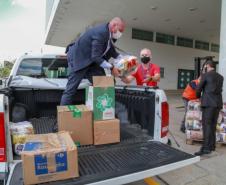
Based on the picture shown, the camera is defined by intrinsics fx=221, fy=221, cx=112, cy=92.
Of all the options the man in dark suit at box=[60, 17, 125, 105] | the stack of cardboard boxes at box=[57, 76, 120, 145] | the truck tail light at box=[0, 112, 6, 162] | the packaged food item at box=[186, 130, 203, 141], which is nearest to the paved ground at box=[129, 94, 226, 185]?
the packaged food item at box=[186, 130, 203, 141]

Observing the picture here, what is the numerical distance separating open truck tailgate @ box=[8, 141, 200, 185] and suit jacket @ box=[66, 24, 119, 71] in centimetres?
119

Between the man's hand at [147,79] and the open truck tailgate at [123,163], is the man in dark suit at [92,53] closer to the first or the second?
the open truck tailgate at [123,163]

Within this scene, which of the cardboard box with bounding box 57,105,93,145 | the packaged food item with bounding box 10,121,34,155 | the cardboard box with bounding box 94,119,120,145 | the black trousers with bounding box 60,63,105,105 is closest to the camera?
the packaged food item with bounding box 10,121,34,155

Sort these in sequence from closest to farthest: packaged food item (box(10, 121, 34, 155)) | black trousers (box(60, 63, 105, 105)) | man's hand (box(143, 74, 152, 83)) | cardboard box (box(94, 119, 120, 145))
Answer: packaged food item (box(10, 121, 34, 155))
cardboard box (box(94, 119, 120, 145))
black trousers (box(60, 63, 105, 105))
man's hand (box(143, 74, 152, 83))

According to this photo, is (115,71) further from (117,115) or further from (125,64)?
(117,115)

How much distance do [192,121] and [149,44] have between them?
1266 cm

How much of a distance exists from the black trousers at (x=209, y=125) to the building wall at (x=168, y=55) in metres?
11.8

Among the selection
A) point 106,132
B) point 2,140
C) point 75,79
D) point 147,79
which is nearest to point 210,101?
point 147,79

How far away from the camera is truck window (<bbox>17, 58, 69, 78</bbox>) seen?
3.80 meters

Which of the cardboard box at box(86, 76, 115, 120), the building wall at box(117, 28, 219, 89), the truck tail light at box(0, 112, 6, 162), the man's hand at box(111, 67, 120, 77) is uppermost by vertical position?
the building wall at box(117, 28, 219, 89)

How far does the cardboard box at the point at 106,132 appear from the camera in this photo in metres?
2.40

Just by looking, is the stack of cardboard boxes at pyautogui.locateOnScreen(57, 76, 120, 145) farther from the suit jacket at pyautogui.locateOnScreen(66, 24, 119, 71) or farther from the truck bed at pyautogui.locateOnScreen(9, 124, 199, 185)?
the suit jacket at pyautogui.locateOnScreen(66, 24, 119, 71)

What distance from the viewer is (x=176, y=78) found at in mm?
18203

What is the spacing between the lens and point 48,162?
160 centimetres
